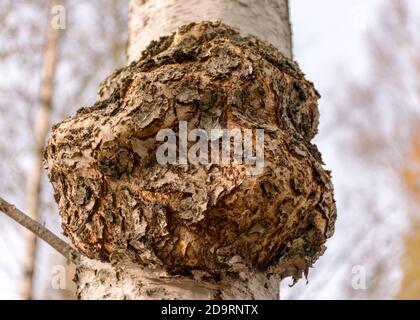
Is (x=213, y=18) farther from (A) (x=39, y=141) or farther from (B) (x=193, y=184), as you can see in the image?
(A) (x=39, y=141)

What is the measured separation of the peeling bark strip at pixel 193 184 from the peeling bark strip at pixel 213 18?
0.18m

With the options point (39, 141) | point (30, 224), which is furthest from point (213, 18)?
point (39, 141)

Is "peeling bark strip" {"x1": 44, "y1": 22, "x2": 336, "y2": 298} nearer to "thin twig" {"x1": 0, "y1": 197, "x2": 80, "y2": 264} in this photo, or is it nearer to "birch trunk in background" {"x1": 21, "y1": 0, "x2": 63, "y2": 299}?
"thin twig" {"x1": 0, "y1": 197, "x2": 80, "y2": 264}

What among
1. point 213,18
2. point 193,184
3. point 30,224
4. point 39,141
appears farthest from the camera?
point 39,141

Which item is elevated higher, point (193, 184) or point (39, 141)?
point (39, 141)

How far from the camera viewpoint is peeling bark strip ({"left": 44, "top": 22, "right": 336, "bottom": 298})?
921 mm

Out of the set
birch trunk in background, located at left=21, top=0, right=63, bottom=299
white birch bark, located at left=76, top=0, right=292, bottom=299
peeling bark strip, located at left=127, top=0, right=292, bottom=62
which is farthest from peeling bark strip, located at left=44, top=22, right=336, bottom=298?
birch trunk in background, located at left=21, top=0, right=63, bottom=299

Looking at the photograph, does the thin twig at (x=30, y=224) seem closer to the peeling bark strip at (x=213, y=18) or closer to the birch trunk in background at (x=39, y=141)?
the peeling bark strip at (x=213, y=18)

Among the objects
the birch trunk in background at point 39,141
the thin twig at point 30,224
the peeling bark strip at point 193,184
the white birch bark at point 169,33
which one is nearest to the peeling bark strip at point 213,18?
the white birch bark at point 169,33

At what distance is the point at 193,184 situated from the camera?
925 millimetres

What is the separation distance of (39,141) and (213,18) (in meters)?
2.89

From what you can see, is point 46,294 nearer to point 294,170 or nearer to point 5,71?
point 5,71

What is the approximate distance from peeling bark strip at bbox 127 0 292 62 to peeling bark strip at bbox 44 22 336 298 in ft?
0.58

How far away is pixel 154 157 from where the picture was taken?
963 millimetres
